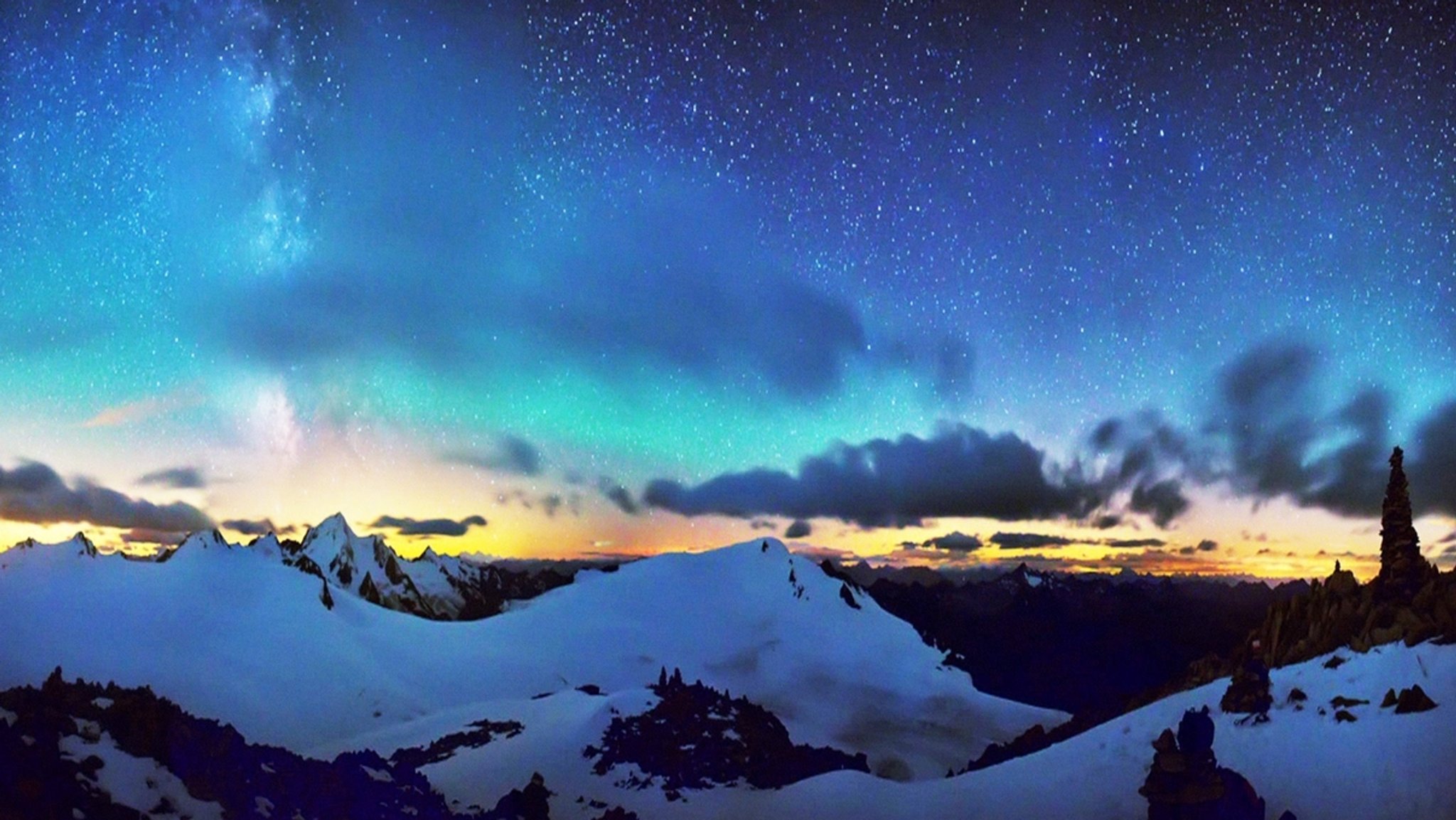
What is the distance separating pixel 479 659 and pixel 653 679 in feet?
83.7

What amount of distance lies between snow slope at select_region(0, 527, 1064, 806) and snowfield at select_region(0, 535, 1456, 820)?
39 cm

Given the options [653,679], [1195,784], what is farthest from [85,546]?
[1195,784]

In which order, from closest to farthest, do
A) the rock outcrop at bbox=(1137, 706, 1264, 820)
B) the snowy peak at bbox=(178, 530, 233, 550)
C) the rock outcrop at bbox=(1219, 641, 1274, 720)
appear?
the rock outcrop at bbox=(1137, 706, 1264, 820)
the rock outcrop at bbox=(1219, 641, 1274, 720)
the snowy peak at bbox=(178, 530, 233, 550)

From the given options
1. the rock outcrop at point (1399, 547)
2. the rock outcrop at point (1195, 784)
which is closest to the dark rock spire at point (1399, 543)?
the rock outcrop at point (1399, 547)

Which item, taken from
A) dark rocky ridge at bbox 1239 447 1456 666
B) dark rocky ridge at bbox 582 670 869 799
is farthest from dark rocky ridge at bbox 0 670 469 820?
dark rocky ridge at bbox 1239 447 1456 666

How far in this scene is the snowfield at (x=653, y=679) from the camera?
1471 inches

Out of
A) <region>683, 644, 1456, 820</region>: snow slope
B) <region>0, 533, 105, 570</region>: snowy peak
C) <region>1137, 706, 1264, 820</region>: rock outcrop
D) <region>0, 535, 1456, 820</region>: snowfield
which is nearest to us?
<region>1137, 706, 1264, 820</region>: rock outcrop

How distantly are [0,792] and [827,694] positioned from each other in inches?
4382

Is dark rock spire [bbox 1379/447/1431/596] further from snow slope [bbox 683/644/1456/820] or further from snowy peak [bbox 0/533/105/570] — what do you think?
snowy peak [bbox 0/533/105/570]

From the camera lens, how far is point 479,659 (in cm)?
12494

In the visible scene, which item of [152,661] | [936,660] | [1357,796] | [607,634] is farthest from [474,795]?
[936,660]

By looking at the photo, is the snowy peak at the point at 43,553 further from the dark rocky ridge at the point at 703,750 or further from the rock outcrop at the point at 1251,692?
the rock outcrop at the point at 1251,692

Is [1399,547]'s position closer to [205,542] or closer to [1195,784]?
[1195,784]

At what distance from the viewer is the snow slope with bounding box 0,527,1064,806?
88.5 m
